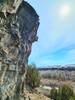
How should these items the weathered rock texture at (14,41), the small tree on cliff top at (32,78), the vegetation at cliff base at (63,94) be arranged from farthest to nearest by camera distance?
1. the small tree on cliff top at (32,78)
2. the vegetation at cliff base at (63,94)
3. the weathered rock texture at (14,41)

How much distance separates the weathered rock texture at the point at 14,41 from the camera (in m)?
30.4

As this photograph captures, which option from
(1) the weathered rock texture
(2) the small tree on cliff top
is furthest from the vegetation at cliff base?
(1) the weathered rock texture

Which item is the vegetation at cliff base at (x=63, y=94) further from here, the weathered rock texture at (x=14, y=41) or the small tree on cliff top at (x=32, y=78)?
the weathered rock texture at (x=14, y=41)

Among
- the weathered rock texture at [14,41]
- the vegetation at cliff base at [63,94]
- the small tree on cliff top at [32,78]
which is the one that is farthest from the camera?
the small tree on cliff top at [32,78]

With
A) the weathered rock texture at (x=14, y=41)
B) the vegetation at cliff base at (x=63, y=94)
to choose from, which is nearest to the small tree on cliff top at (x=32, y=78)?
the vegetation at cliff base at (x=63, y=94)

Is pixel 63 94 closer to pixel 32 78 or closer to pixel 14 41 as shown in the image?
pixel 32 78

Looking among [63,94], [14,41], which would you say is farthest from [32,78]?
[14,41]

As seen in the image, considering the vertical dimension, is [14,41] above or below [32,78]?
above

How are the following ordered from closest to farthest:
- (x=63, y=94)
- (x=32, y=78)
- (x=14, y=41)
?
(x=14, y=41)
(x=63, y=94)
(x=32, y=78)

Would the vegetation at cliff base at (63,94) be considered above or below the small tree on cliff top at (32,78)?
below

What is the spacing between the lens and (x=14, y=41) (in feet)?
105

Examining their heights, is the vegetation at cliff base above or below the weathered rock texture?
below

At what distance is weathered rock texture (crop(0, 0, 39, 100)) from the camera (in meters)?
30.4

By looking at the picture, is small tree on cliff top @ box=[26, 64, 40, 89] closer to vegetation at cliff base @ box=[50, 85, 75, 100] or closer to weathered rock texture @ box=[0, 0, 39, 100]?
vegetation at cliff base @ box=[50, 85, 75, 100]
